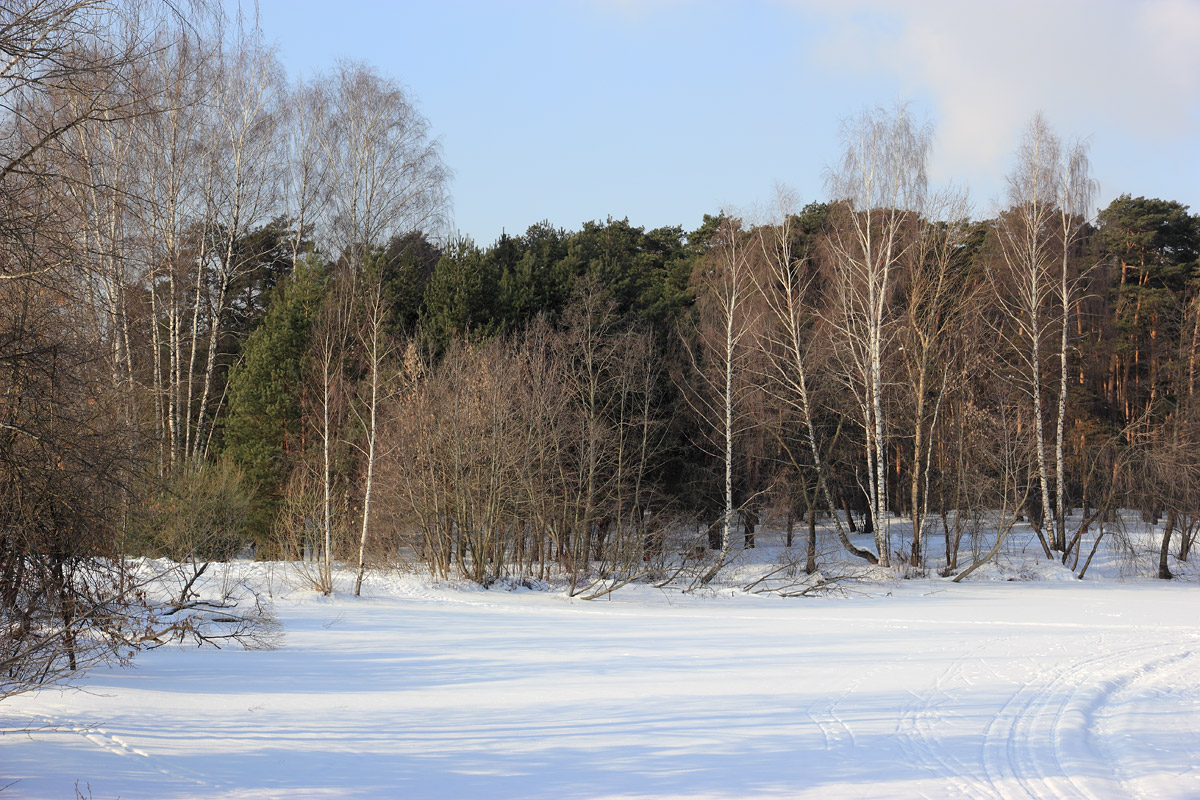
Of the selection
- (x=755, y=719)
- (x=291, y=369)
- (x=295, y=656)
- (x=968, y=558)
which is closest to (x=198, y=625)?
(x=295, y=656)

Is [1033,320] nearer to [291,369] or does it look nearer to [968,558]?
[968,558]

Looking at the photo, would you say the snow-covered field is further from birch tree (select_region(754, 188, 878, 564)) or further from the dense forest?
birch tree (select_region(754, 188, 878, 564))

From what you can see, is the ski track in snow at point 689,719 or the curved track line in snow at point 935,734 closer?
the ski track in snow at point 689,719

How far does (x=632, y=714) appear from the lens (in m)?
9.51

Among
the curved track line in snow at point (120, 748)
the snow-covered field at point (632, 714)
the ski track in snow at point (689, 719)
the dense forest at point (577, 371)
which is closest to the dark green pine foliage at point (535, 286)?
the dense forest at point (577, 371)

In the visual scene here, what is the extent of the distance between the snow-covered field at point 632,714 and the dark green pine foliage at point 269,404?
29.8 feet

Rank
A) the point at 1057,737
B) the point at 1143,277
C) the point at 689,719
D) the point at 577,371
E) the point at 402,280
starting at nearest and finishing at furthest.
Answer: the point at 1057,737 → the point at 689,719 → the point at 577,371 → the point at 402,280 → the point at 1143,277

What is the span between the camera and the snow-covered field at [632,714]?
720 centimetres

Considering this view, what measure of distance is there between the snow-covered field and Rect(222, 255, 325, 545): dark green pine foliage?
9093 mm

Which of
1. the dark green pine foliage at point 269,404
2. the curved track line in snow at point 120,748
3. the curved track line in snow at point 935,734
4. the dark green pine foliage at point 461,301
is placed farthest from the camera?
the dark green pine foliage at point 461,301

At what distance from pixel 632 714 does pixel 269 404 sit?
64.0 feet

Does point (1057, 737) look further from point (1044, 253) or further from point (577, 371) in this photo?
point (1044, 253)

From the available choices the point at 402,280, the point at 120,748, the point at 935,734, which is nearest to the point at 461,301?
the point at 402,280

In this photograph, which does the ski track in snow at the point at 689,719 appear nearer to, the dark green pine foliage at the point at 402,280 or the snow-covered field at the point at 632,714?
the snow-covered field at the point at 632,714
